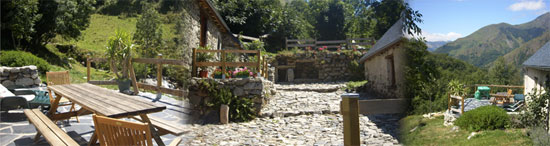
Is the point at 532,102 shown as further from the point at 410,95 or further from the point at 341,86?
the point at 341,86

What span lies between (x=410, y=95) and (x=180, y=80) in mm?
1591

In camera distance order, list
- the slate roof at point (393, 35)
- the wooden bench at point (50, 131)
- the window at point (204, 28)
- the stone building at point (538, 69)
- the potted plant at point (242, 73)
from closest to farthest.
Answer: the slate roof at point (393, 35)
the stone building at point (538, 69)
the wooden bench at point (50, 131)
the window at point (204, 28)
the potted plant at point (242, 73)

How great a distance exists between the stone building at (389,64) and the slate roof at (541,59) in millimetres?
935

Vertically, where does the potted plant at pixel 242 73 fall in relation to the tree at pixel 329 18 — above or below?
below

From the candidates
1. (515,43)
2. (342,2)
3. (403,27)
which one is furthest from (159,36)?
(515,43)

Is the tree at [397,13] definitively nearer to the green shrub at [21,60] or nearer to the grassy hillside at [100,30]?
the grassy hillside at [100,30]

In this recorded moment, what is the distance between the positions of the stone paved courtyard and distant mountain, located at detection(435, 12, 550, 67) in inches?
31.8

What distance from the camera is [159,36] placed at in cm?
250

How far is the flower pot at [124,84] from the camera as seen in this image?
4.97 meters

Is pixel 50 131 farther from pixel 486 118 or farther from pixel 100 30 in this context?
pixel 486 118

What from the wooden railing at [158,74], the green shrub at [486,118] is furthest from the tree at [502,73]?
the wooden railing at [158,74]

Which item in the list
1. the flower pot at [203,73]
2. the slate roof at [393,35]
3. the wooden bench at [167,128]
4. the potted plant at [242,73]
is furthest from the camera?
the potted plant at [242,73]

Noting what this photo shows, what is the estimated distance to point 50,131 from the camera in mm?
3350

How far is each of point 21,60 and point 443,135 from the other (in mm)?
6814
